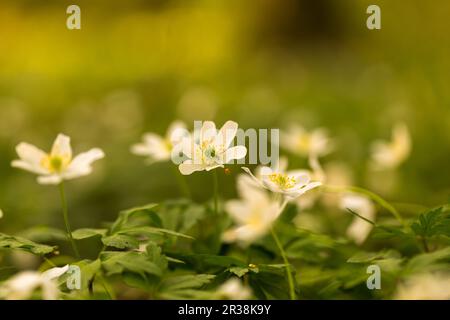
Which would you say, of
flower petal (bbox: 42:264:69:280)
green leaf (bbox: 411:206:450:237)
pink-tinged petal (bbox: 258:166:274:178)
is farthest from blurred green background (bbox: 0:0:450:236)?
green leaf (bbox: 411:206:450:237)

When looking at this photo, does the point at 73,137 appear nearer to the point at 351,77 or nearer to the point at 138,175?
the point at 138,175

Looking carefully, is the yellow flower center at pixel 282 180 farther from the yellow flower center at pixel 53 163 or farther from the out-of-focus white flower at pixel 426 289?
the yellow flower center at pixel 53 163

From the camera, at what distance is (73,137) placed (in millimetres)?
3816

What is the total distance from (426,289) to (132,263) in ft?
1.67

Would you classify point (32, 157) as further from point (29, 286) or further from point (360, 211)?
point (360, 211)

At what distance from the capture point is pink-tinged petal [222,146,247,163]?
1203 mm

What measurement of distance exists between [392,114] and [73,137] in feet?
6.34

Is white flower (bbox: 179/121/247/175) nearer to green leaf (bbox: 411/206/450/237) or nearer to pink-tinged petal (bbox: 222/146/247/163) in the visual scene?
pink-tinged petal (bbox: 222/146/247/163)

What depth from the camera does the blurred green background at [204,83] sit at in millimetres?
2977

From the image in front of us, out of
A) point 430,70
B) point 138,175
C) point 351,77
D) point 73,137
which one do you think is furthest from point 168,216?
point 351,77

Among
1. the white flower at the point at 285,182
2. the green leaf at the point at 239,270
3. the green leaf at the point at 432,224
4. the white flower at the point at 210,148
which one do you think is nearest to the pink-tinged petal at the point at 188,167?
the white flower at the point at 210,148

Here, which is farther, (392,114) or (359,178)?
(392,114)

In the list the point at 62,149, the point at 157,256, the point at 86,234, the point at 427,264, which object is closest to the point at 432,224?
the point at 427,264

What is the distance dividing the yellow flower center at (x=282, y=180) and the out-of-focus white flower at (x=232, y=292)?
0.23 m
